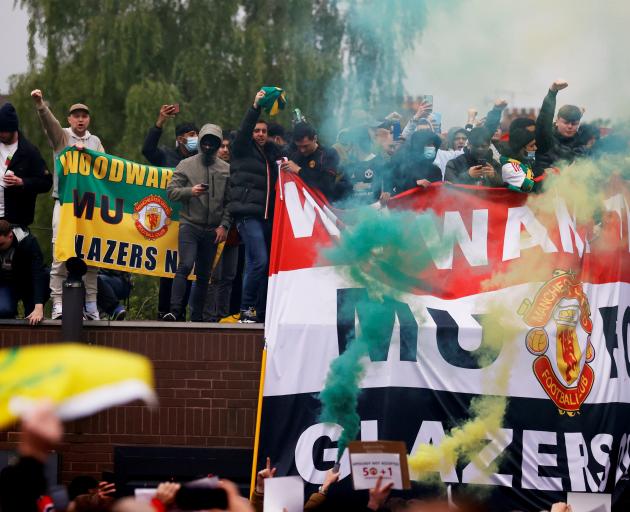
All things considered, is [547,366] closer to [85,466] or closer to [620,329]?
[620,329]

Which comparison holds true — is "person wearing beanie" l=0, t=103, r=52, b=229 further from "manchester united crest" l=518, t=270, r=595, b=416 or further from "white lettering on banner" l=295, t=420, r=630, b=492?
"manchester united crest" l=518, t=270, r=595, b=416

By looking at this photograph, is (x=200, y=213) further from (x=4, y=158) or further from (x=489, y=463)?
(x=489, y=463)

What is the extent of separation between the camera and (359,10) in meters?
14.0

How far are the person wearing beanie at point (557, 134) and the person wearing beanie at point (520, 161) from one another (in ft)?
0.45

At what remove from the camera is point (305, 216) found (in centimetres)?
1095

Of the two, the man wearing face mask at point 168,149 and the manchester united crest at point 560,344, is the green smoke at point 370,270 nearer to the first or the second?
the manchester united crest at point 560,344

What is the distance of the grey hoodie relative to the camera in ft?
38.8

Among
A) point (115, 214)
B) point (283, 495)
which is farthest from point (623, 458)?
point (115, 214)

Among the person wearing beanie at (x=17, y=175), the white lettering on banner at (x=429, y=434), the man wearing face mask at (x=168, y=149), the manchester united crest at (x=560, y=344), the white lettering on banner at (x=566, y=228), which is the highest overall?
the man wearing face mask at (x=168, y=149)

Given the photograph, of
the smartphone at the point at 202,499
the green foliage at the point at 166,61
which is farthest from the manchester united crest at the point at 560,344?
the green foliage at the point at 166,61

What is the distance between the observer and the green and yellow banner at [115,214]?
1172 centimetres

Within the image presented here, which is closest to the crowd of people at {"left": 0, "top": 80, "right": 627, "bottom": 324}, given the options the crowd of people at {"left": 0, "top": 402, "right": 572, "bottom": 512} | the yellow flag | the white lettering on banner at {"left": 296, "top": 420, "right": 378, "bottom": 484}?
the white lettering on banner at {"left": 296, "top": 420, "right": 378, "bottom": 484}

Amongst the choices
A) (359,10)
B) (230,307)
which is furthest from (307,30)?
(230,307)

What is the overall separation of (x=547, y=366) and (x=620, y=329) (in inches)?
30.9
